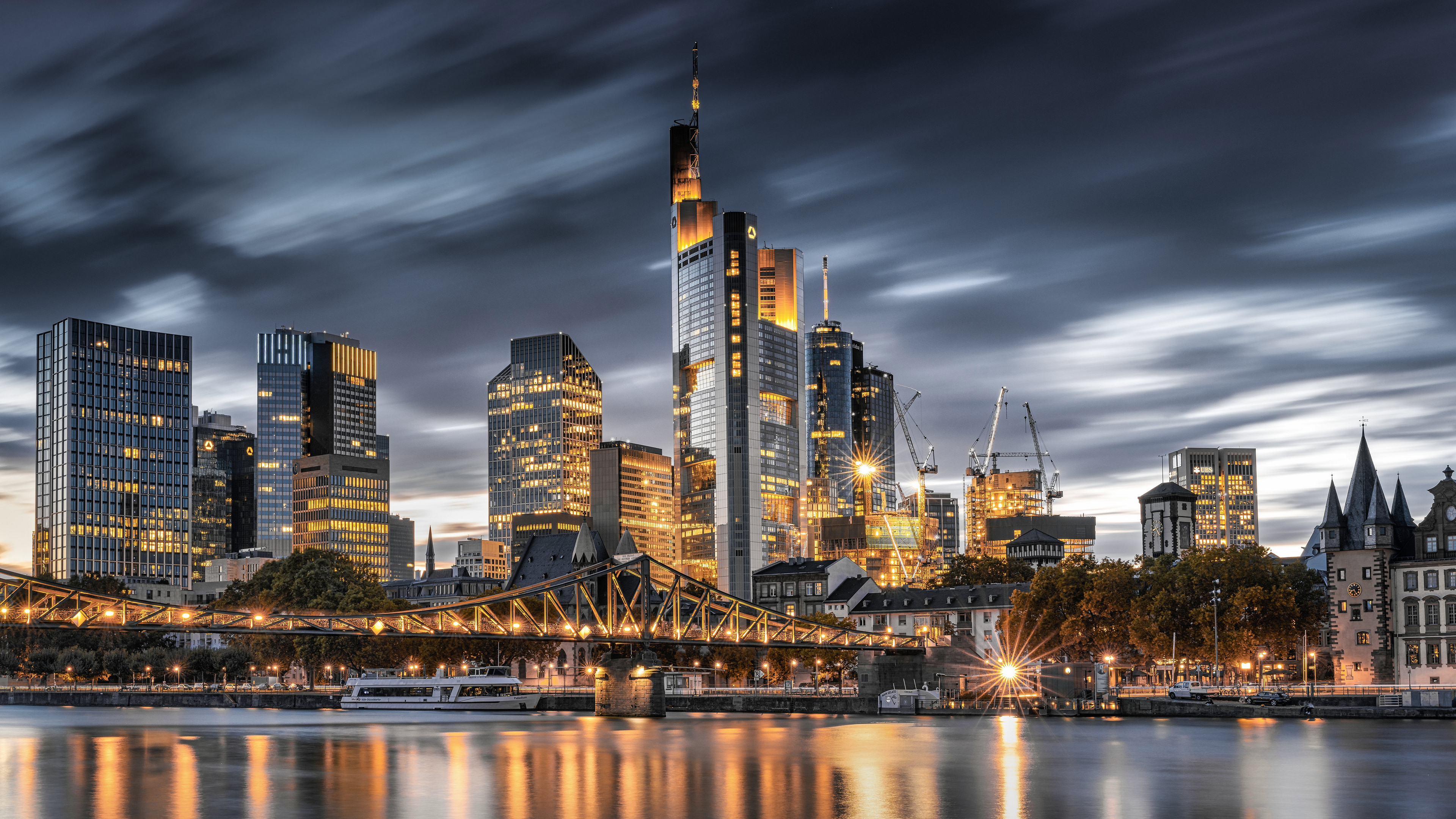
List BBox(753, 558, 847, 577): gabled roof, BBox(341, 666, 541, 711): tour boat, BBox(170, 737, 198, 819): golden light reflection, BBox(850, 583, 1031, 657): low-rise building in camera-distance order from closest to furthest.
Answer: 1. BBox(170, 737, 198, 819): golden light reflection
2. BBox(341, 666, 541, 711): tour boat
3. BBox(850, 583, 1031, 657): low-rise building
4. BBox(753, 558, 847, 577): gabled roof

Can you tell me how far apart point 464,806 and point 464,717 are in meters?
75.4

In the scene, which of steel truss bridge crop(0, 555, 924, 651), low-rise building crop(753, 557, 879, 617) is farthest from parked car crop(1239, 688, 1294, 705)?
low-rise building crop(753, 557, 879, 617)

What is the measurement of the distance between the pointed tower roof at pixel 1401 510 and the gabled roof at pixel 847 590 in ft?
224

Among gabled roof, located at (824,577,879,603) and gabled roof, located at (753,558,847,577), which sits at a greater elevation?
gabled roof, located at (753,558,847,577)

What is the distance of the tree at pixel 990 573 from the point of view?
18825 cm

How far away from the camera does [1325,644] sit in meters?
162

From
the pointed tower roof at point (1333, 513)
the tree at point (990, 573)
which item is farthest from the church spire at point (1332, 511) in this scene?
the tree at point (990, 573)

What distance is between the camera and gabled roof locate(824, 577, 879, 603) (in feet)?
605

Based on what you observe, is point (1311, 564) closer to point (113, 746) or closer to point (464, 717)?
point (464, 717)

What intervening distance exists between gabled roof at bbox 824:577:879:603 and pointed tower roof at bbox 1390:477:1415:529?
2692 inches

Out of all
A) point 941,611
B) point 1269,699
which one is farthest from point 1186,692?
point 941,611

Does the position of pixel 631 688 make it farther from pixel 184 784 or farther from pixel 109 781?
pixel 184 784

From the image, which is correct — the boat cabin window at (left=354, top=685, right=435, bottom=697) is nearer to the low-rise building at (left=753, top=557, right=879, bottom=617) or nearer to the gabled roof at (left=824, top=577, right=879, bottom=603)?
the low-rise building at (left=753, top=557, right=879, bottom=617)

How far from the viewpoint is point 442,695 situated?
150 meters
